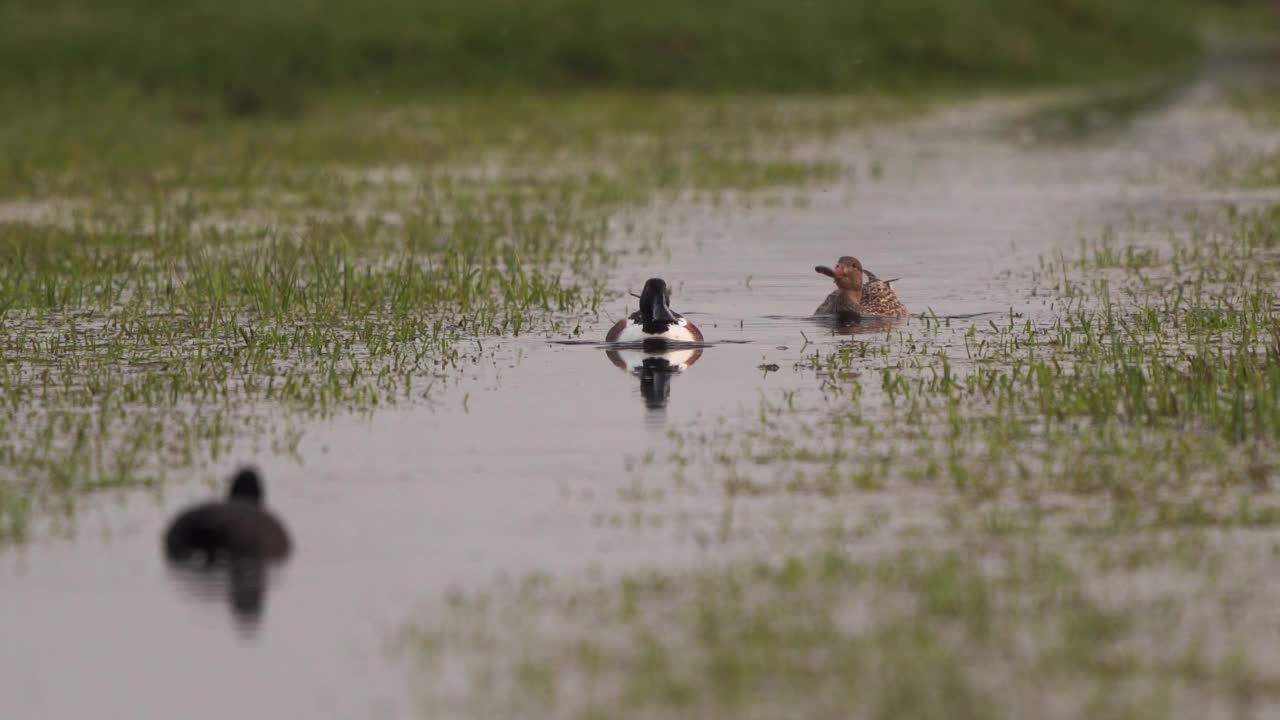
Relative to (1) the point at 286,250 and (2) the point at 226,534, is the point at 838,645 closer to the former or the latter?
(2) the point at 226,534

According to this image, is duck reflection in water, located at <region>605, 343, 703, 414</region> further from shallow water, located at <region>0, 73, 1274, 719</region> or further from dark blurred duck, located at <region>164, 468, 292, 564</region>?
dark blurred duck, located at <region>164, 468, 292, 564</region>

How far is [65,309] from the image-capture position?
1656cm

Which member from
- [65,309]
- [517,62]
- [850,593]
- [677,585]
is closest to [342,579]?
[677,585]

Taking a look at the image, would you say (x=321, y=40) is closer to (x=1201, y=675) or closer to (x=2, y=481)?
(x=2, y=481)

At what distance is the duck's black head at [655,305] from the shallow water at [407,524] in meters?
0.27

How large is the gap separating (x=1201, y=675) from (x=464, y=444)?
5.06m

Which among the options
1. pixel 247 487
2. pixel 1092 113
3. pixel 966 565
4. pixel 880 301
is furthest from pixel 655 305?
pixel 1092 113

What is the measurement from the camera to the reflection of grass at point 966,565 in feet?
23.7

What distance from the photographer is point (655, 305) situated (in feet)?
48.5

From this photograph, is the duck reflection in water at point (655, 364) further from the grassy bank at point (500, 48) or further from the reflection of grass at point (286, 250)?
the grassy bank at point (500, 48)

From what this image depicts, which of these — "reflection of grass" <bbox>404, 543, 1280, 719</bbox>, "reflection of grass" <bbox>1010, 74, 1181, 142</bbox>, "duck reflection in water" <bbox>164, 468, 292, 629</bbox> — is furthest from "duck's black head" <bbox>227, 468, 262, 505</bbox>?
"reflection of grass" <bbox>1010, 74, 1181, 142</bbox>

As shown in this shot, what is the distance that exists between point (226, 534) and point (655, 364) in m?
5.82

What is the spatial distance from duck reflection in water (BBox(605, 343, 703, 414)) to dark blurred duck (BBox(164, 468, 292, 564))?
405 centimetres

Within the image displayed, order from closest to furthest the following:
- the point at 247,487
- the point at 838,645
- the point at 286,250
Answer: the point at 838,645 < the point at 247,487 < the point at 286,250
